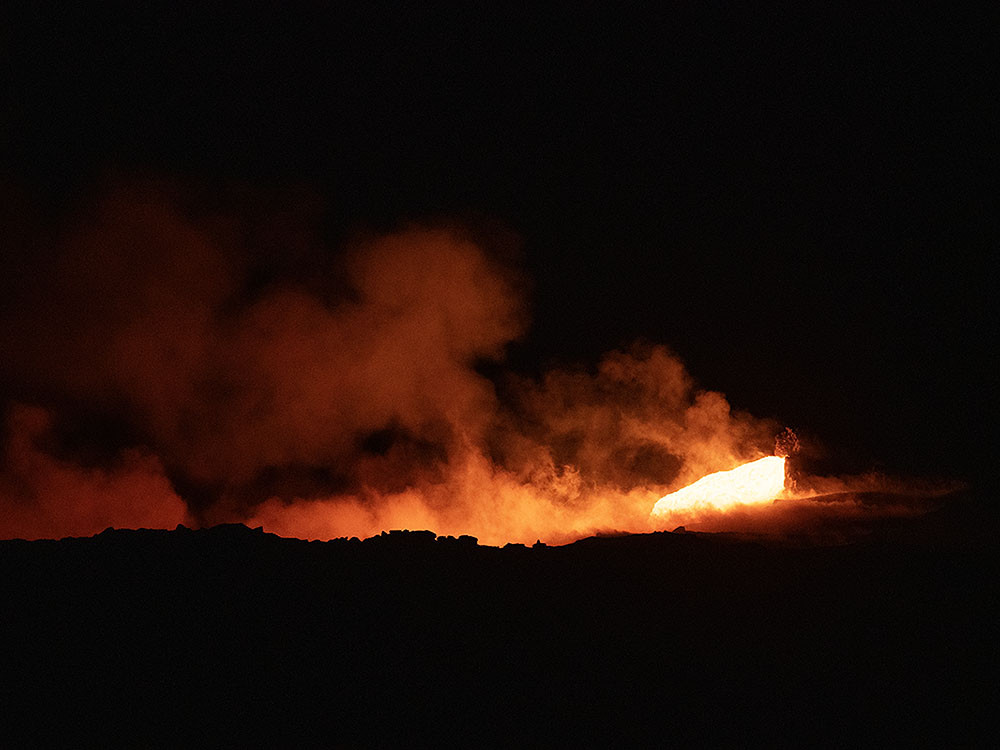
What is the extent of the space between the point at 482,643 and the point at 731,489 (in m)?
6.49

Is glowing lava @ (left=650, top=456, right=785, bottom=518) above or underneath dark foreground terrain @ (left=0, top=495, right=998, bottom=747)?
above

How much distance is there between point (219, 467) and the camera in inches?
535

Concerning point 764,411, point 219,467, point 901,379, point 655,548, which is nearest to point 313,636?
point 655,548

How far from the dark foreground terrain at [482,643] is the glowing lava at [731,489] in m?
3.71

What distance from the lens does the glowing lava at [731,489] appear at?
1153 cm

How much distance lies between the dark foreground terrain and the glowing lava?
371cm

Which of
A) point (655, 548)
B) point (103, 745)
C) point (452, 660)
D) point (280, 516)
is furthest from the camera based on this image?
point (280, 516)

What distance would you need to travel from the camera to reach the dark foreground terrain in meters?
5.71

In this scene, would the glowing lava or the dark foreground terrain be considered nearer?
the dark foreground terrain

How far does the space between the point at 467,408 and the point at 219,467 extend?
171 inches

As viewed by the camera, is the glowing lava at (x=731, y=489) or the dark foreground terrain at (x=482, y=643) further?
the glowing lava at (x=731, y=489)

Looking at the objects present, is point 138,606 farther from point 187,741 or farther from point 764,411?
point 764,411

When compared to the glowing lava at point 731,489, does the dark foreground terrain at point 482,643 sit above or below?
below

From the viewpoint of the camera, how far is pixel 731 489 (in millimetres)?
11820
